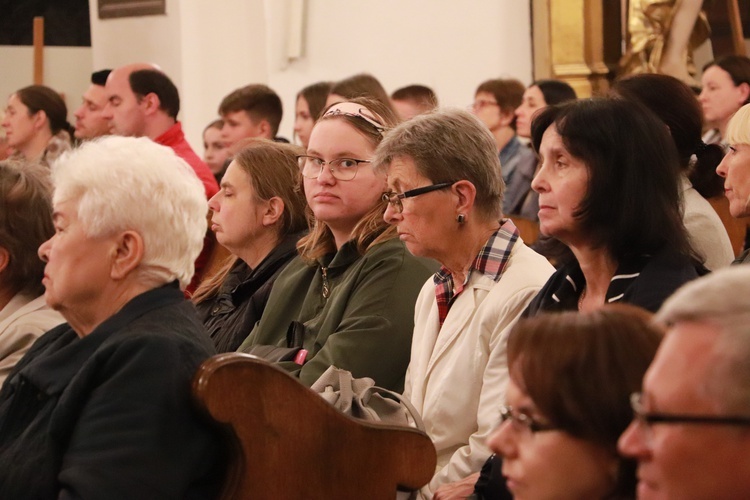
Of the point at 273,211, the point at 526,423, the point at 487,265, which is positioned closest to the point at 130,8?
the point at 273,211

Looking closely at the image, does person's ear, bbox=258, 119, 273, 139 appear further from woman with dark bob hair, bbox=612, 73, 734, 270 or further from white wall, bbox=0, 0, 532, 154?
woman with dark bob hair, bbox=612, 73, 734, 270

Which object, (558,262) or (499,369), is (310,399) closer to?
(499,369)

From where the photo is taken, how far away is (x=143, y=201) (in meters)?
2.53

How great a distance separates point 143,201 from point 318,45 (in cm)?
784

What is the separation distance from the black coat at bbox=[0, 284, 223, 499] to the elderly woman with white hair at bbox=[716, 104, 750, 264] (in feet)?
6.51

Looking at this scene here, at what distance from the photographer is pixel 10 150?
8.32 metres

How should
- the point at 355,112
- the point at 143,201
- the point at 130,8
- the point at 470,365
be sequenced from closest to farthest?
1. the point at 143,201
2. the point at 470,365
3. the point at 355,112
4. the point at 130,8

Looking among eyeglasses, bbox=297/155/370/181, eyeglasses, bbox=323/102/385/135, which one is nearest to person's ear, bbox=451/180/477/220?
eyeglasses, bbox=297/155/370/181

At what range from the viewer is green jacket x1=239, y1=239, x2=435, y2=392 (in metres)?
3.38

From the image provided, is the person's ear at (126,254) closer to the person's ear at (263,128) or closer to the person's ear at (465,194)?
the person's ear at (465,194)

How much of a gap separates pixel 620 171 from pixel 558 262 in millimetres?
483

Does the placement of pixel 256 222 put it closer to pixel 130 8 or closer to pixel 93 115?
pixel 93 115

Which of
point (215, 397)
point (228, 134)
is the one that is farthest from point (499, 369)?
point (228, 134)

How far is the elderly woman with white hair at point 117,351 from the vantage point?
2248mm
